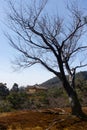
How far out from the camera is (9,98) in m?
27.6

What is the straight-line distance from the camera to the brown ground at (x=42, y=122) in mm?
11000

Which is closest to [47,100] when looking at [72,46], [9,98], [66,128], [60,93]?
[9,98]

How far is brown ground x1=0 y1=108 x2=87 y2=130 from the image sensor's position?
1100cm

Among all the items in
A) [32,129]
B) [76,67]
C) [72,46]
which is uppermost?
[72,46]

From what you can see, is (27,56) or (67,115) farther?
(27,56)

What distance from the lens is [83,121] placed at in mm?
12203

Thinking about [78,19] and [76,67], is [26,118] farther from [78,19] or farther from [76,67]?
[78,19]

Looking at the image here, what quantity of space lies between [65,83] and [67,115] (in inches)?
52.9

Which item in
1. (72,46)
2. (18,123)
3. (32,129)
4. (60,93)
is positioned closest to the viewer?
(32,129)

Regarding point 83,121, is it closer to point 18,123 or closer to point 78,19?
point 18,123

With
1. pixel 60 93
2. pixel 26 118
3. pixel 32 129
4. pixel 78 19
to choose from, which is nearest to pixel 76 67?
pixel 78 19

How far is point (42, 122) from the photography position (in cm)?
1168

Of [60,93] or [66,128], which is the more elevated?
[60,93]

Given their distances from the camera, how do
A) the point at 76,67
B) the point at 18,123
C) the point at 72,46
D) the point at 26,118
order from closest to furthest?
1. the point at 18,123
2. the point at 26,118
3. the point at 76,67
4. the point at 72,46
